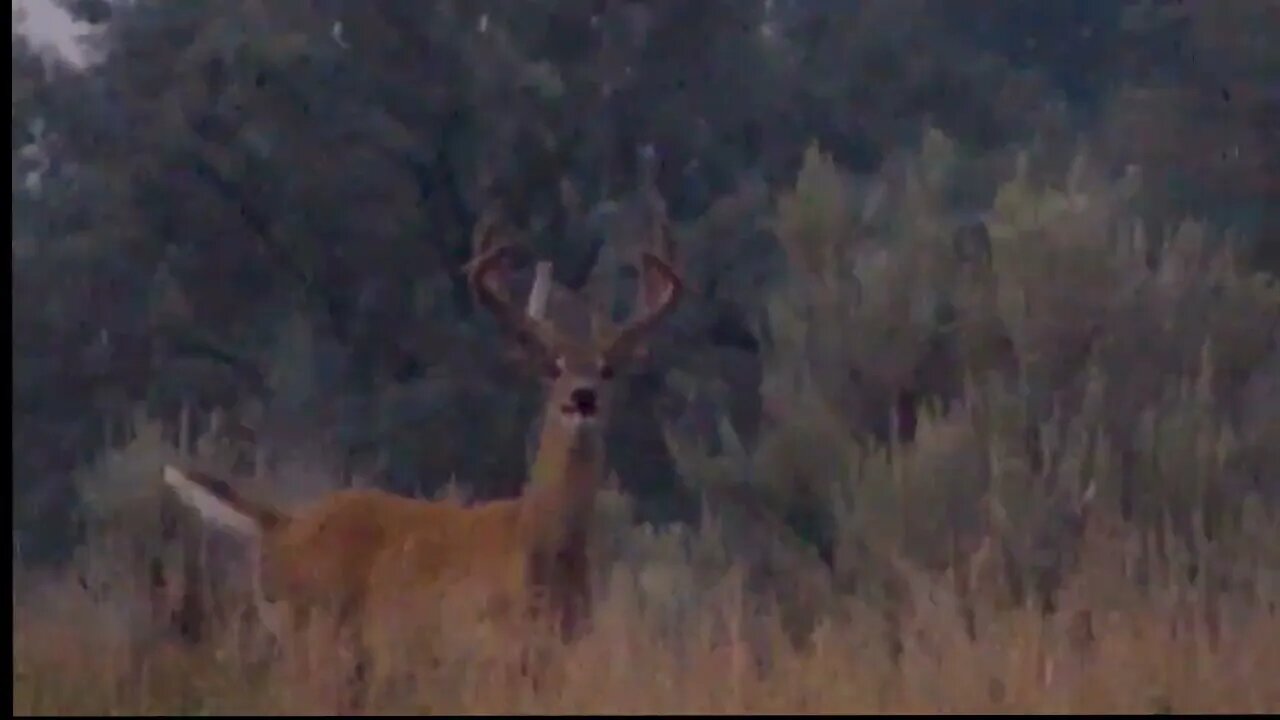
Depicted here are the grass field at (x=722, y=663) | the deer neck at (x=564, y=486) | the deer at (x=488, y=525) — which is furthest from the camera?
the deer neck at (x=564, y=486)

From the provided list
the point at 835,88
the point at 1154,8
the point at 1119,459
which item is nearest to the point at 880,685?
the point at 1119,459

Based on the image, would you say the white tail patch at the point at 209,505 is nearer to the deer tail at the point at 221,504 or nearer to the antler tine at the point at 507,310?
the deer tail at the point at 221,504

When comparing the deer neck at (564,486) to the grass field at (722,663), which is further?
the deer neck at (564,486)

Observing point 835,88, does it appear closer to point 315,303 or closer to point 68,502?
point 315,303

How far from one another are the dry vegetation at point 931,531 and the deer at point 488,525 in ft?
0.27

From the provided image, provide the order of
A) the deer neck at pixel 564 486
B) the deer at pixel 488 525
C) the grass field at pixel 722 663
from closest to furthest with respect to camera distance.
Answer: the grass field at pixel 722 663, the deer at pixel 488 525, the deer neck at pixel 564 486

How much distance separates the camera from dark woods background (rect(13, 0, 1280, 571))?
13.0ft

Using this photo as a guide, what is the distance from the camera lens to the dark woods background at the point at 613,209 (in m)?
3.95

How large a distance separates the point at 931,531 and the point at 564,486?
844 millimetres

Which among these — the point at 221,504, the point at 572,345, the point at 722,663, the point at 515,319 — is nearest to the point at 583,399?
the point at 572,345

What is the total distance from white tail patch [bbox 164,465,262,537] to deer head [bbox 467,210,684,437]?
70 centimetres

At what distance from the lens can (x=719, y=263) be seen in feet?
13.2

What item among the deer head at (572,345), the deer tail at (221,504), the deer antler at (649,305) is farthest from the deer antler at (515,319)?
the deer tail at (221,504)

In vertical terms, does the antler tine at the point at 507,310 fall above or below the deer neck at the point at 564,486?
above
